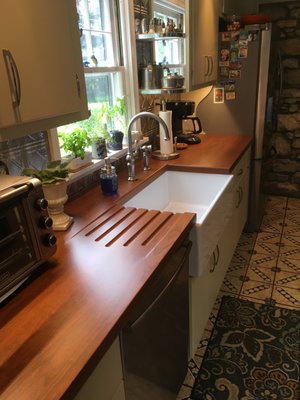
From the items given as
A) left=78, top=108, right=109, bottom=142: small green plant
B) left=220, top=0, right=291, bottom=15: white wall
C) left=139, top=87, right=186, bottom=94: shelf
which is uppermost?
left=220, top=0, right=291, bottom=15: white wall

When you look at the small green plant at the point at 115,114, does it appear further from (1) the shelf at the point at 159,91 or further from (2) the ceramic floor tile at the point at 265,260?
(2) the ceramic floor tile at the point at 265,260

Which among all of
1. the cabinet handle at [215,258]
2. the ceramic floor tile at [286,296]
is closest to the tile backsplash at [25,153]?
the cabinet handle at [215,258]

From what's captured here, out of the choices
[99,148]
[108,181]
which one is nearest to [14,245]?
[108,181]

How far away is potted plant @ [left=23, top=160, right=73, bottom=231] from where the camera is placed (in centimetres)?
131

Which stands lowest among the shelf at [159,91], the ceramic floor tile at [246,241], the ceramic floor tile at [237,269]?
the ceramic floor tile at [246,241]

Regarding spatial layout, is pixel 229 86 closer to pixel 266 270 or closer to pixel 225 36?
pixel 225 36

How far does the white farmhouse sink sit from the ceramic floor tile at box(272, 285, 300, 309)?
0.71 metres

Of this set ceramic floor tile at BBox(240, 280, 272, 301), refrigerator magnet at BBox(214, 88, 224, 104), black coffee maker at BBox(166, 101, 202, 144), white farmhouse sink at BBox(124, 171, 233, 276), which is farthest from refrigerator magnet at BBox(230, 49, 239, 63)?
ceramic floor tile at BBox(240, 280, 272, 301)

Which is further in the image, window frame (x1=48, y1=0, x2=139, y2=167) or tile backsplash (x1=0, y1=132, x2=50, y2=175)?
window frame (x1=48, y1=0, x2=139, y2=167)

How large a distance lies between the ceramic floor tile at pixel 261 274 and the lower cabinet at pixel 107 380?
5.75ft

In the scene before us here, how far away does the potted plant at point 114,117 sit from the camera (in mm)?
2088

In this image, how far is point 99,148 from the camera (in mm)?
1962

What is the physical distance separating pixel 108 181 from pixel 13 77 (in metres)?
0.82

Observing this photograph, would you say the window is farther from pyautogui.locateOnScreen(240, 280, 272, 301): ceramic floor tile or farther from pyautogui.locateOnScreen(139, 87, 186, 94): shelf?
pyautogui.locateOnScreen(240, 280, 272, 301): ceramic floor tile
